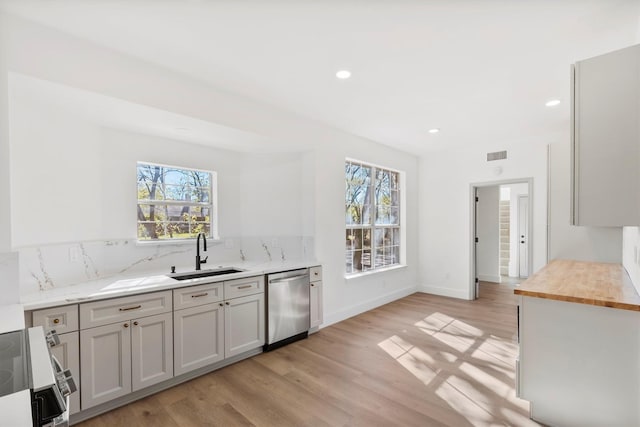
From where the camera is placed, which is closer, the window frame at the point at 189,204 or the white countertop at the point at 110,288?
the white countertop at the point at 110,288

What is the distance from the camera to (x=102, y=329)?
2.21 metres

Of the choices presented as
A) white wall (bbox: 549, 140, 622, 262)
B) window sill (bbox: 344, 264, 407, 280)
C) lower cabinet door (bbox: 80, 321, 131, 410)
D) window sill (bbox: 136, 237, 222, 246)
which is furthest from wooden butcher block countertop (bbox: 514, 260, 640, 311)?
window sill (bbox: 136, 237, 222, 246)

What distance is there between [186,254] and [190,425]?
73.5 inches

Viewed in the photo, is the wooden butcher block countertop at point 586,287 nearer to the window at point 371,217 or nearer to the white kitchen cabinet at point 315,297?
the white kitchen cabinet at point 315,297

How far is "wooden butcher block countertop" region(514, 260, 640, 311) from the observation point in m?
1.88

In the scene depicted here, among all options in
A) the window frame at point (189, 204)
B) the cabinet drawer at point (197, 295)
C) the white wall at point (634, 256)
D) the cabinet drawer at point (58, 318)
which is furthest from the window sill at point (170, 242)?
the white wall at point (634, 256)

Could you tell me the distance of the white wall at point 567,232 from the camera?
3576 millimetres

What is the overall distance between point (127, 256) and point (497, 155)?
5.44 metres

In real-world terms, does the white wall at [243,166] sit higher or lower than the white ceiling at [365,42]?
lower

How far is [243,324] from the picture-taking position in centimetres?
309

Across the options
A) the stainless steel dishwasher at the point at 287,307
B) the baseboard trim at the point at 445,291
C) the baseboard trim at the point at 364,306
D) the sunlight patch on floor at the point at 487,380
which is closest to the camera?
the sunlight patch on floor at the point at 487,380

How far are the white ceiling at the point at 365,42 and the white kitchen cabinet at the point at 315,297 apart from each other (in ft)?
6.55

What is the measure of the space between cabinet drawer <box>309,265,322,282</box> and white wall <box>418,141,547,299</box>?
290 centimetres

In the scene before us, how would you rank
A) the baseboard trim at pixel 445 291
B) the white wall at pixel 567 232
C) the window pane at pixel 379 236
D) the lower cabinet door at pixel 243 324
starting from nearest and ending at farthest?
the lower cabinet door at pixel 243 324 → the white wall at pixel 567 232 → the window pane at pixel 379 236 → the baseboard trim at pixel 445 291
